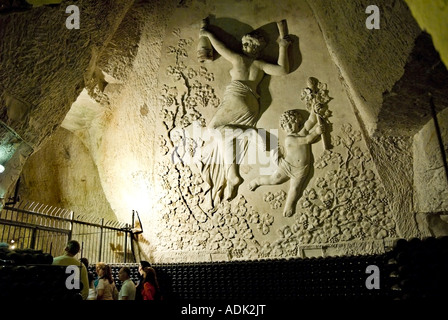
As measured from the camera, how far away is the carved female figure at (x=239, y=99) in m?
5.19

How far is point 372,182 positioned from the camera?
15.4 ft

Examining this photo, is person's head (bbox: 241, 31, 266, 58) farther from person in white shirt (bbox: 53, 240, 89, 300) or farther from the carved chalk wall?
person in white shirt (bbox: 53, 240, 89, 300)

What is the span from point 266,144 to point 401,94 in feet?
7.18

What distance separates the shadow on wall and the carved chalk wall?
16 millimetres

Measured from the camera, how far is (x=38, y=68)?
11.9 ft

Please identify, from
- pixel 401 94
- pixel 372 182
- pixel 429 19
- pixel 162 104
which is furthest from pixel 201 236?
pixel 429 19

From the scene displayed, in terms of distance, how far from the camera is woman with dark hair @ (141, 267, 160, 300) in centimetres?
338

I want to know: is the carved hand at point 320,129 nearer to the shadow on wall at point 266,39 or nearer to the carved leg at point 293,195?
the carved leg at point 293,195

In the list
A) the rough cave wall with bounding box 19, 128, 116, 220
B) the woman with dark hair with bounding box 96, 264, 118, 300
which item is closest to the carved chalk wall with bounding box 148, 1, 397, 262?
the woman with dark hair with bounding box 96, 264, 118, 300

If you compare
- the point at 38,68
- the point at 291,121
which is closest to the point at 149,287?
the point at 38,68

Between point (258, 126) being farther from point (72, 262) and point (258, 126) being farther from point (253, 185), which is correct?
point (72, 262)

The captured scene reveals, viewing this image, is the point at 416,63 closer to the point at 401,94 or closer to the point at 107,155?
the point at 401,94

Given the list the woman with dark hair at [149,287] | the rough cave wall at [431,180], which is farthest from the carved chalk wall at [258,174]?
the woman with dark hair at [149,287]

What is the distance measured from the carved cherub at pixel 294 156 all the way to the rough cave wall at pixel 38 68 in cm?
287
